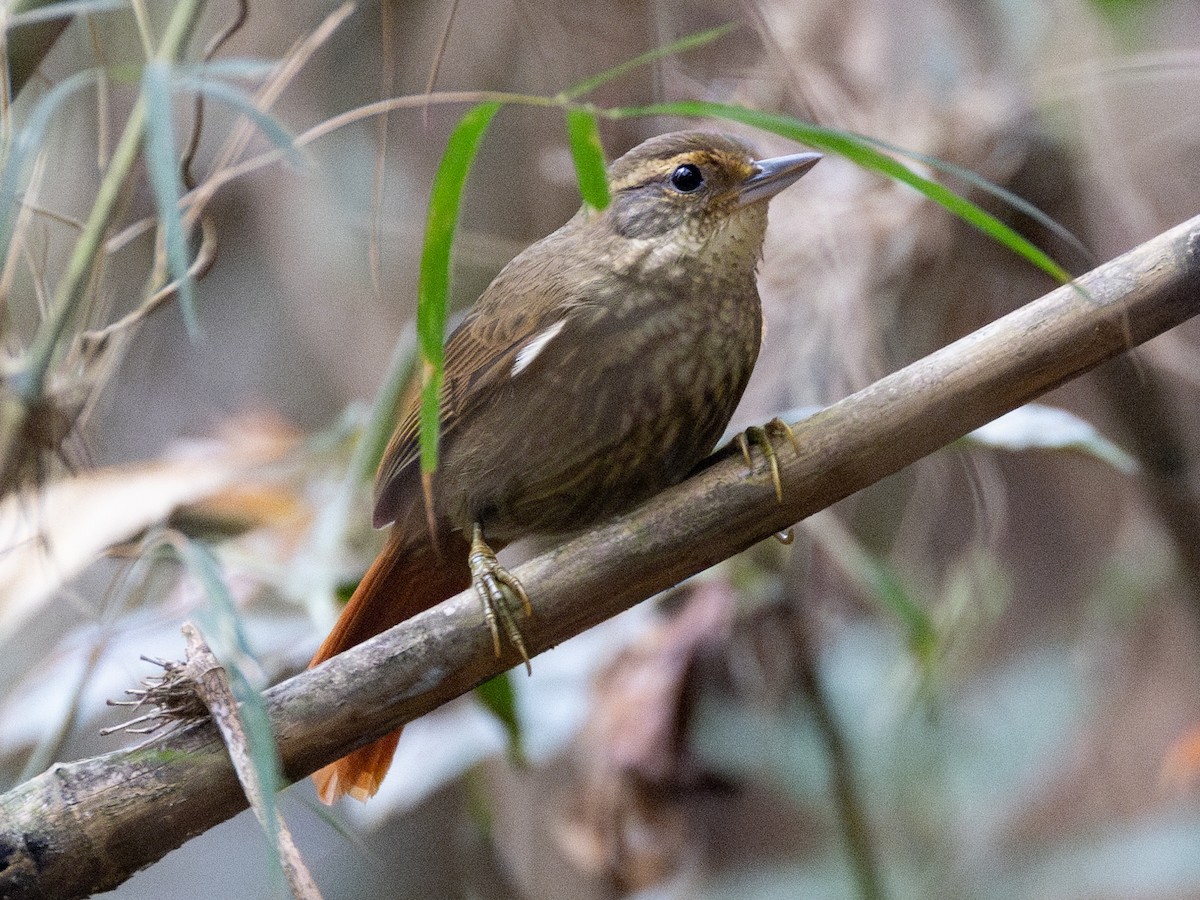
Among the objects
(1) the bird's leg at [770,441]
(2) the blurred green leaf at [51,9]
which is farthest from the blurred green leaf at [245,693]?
(2) the blurred green leaf at [51,9]

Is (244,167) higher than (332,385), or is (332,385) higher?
(332,385)

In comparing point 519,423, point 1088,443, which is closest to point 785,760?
point 1088,443

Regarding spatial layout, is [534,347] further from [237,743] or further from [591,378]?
[237,743]

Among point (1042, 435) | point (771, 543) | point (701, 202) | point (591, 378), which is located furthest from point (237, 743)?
point (771, 543)

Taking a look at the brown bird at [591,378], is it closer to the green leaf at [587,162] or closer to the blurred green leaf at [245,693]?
the blurred green leaf at [245,693]

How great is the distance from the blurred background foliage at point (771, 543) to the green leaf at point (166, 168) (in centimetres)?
51

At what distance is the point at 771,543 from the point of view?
251cm

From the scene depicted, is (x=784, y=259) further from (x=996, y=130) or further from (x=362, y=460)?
(x=362, y=460)

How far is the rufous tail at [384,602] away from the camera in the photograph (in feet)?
5.94

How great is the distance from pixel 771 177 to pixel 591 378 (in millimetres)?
404

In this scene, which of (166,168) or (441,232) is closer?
(441,232)

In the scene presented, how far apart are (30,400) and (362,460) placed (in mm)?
593

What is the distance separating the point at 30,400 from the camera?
1.74 m

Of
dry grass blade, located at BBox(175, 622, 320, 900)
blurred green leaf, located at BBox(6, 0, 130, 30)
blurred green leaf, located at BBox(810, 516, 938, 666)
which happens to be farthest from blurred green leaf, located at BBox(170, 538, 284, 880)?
blurred green leaf, located at BBox(810, 516, 938, 666)
